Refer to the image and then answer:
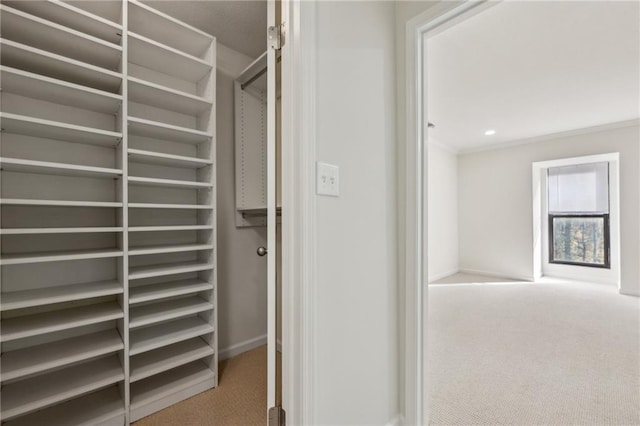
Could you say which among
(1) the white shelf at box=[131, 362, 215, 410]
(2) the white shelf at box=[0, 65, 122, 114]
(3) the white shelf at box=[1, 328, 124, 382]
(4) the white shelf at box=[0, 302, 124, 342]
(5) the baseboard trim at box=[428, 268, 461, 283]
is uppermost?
(2) the white shelf at box=[0, 65, 122, 114]

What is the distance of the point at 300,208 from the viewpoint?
1071 mm

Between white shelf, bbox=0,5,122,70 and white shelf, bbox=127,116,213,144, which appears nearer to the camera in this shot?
white shelf, bbox=0,5,122,70

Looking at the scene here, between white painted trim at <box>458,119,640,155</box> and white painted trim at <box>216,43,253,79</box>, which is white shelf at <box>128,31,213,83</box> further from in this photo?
white painted trim at <box>458,119,640,155</box>

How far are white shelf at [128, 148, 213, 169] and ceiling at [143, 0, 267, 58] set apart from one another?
3.16ft

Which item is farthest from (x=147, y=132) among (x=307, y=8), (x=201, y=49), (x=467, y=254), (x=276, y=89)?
(x=467, y=254)

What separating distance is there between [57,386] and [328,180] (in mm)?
1723

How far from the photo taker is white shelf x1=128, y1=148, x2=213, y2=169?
1.65 metres

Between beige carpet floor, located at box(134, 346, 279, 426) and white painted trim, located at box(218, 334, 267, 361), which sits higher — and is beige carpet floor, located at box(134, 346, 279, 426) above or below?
below

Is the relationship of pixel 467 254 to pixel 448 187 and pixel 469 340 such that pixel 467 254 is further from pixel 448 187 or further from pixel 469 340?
pixel 469 340

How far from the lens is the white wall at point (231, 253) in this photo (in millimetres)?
2268

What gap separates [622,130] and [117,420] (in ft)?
20.9

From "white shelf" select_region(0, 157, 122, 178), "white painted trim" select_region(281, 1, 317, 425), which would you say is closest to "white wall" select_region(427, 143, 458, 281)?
"white painted trim" select_region(281, 1, 317, 425)

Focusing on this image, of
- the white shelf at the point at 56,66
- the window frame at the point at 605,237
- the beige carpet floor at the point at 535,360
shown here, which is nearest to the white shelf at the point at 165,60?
Result: the white shelf at the point at 56,66

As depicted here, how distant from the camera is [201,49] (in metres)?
1.95
